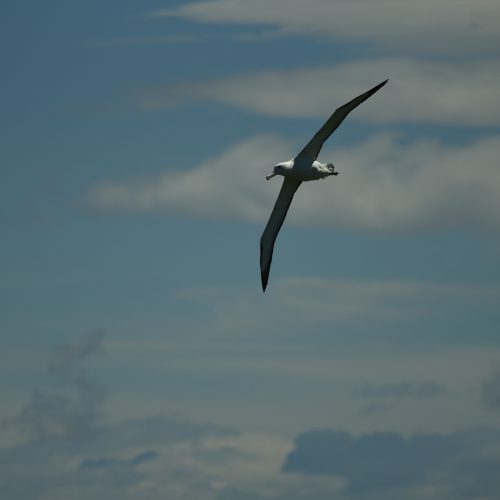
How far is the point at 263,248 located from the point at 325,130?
724cm

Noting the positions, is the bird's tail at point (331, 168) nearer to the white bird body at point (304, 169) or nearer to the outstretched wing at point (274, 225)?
the white bird body at point (304, 169)

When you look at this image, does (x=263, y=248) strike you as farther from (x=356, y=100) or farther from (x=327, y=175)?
(x=356, y=100)

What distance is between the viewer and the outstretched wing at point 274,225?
151 feet

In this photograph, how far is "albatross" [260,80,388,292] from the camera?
134ft

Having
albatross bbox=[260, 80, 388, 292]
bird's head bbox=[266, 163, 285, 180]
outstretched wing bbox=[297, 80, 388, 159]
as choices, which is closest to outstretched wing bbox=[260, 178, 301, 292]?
albatross bbox=[260, 80, 388, 292]

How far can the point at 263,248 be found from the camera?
157 ft

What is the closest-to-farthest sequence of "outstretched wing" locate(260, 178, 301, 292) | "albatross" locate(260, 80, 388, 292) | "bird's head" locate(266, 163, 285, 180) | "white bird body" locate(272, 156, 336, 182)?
"albatross" locate(260, 80, 388, 292), "white bird body" locate(272, 156, 336, 182), "bird's head" locate(266, 163, 285, 180), "outstretched wing" locate(260, 178, 301, 292)

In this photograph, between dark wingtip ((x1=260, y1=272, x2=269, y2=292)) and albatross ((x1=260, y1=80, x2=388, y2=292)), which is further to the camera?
dark wingtip ((x1=260, y1=272, x2=269, y2=292))

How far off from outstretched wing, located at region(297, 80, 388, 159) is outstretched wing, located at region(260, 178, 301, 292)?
2801 mm

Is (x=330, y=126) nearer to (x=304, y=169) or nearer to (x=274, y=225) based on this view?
(x=304, y=169)

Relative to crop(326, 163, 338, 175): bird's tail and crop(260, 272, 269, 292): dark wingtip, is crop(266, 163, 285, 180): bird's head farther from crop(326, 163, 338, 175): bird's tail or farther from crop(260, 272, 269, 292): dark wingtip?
crop(260, 272, 269, 292): dark wingtip

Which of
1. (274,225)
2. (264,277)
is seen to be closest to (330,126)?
(274,225)

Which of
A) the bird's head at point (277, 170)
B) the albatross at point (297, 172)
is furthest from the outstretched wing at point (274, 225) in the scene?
the bird's head at point (277, 170)

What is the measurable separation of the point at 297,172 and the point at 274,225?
Answer: 4.15 metres
